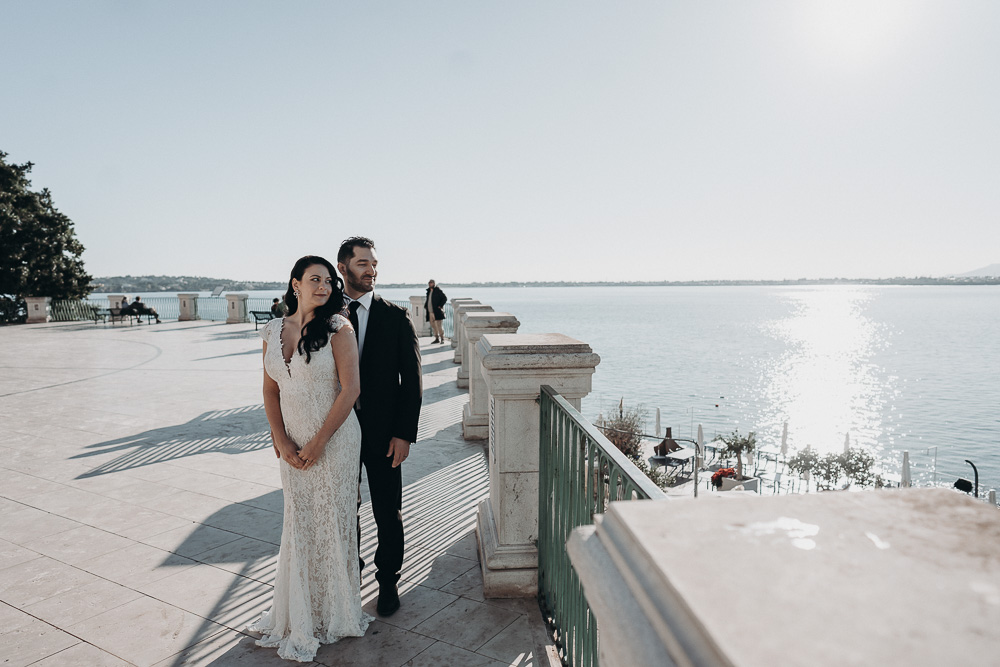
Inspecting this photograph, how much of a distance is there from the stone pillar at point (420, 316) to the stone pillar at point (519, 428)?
17175mm

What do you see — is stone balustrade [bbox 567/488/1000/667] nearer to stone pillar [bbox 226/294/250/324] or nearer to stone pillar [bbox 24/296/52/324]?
stone pillar [bbox 226/294/250/324]

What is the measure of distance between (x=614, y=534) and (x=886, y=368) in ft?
338

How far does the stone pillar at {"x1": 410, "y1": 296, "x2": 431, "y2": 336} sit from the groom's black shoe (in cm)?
1723

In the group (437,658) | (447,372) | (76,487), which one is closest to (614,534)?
(437,658)

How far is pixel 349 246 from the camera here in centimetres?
347

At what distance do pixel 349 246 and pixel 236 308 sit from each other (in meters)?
25.5

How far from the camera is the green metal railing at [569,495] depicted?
211cm

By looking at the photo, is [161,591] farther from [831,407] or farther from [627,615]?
[831,407]

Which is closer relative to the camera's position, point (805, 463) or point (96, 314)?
point (96, 314)

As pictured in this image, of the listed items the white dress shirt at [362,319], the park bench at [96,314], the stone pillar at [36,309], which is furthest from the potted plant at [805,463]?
the stone pillar at [36,309]

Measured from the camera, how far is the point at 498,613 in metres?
3.46

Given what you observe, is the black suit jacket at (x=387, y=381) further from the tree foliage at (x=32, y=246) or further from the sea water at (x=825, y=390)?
the tree foliage at (x=32, y=246)

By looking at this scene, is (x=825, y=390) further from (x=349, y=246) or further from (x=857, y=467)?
(x=349, y=246)

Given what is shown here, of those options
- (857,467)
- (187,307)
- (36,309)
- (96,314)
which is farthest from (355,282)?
(857,467)
